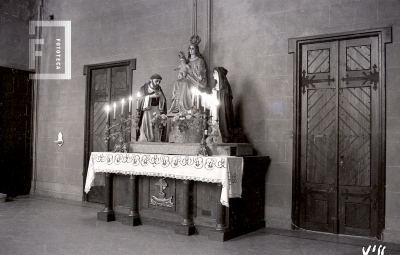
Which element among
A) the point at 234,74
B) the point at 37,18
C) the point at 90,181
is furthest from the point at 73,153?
the point at 234,74

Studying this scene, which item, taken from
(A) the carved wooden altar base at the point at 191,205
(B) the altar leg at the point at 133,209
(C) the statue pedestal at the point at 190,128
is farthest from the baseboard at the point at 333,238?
(B) the altar leg at the point at 133,209

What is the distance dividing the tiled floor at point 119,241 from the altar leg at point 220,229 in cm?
10

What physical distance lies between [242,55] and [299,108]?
1.46m

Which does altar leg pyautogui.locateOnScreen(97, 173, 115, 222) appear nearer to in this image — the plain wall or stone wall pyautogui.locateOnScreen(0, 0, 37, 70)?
the plain wall

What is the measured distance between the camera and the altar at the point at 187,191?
229 inches

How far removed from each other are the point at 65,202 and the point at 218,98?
15.9 ft

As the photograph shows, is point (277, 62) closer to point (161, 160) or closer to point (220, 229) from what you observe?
point (161, 160)

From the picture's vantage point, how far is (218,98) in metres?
6.74

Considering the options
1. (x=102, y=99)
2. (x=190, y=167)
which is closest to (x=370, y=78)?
(x=190, y=167)

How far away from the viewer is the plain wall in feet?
20.4

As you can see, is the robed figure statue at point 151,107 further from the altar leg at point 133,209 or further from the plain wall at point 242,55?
the plain wall at point 242,55

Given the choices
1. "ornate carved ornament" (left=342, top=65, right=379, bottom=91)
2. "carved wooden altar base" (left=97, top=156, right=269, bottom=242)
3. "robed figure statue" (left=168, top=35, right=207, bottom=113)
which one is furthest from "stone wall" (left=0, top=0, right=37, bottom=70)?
"ornate carved ornament" (left=342, top=65, right=379, bottom=91)

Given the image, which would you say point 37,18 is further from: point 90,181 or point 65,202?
point 90,181

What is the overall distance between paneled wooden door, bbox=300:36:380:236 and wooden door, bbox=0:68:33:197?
24.3ft
